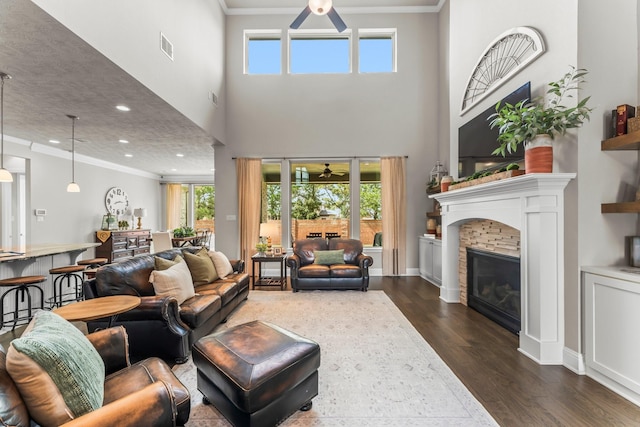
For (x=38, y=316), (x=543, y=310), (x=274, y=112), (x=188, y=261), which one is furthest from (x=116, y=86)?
(x=543, y=310)

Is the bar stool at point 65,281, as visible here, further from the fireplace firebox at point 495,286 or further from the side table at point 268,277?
the fireplace firebox at point 495,286

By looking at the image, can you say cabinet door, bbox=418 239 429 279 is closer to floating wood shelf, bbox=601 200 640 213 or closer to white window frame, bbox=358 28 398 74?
floating wood shelf, bbox=601 200 640 213

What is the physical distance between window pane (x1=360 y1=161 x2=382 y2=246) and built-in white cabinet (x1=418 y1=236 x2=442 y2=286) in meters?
0.92

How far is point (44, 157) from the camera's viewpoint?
6117mm

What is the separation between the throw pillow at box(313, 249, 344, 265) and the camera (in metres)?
5.16

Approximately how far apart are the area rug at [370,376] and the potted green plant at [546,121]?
1.99m

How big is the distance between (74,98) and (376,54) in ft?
17.8

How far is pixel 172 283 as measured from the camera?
9.64 feet

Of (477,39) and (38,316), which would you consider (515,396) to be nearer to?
(38,316)

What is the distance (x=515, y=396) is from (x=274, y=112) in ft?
19.2

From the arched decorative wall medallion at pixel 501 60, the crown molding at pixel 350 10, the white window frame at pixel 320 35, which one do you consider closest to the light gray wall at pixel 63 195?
the crown molding at pixel 350 10

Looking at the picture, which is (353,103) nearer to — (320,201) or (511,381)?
(320,201)

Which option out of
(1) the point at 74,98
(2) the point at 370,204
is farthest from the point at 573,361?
(1) the point at 74,98

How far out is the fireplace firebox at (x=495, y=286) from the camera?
321 cm
